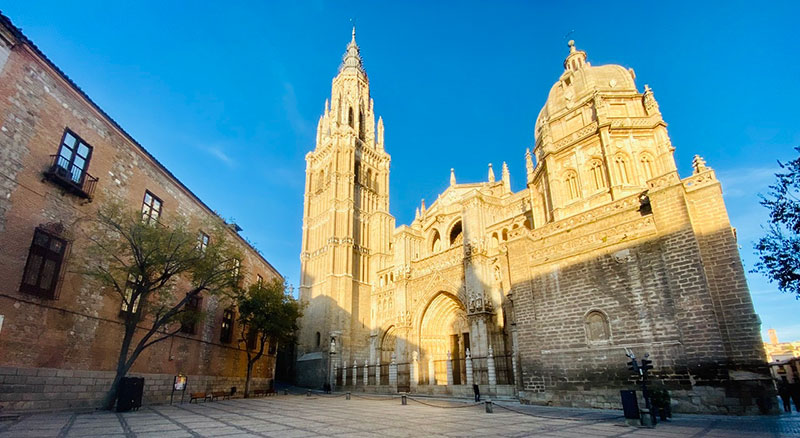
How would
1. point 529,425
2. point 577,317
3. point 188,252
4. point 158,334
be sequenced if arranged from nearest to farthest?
point 529,425
point 188,252
point 577,317
point 158,334

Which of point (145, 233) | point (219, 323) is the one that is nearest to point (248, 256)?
point (219, 323)

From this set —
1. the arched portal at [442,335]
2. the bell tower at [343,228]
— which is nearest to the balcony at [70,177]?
the arched portal at [442,335]

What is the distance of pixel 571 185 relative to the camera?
23.5 metres

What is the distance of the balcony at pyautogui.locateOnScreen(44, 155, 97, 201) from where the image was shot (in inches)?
476

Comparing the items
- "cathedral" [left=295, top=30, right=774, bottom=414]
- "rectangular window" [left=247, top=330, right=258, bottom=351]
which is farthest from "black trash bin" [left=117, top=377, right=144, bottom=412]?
"cathedral" [left=295, top=30, right=774, bottom=414]

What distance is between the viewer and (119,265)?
14312 mm

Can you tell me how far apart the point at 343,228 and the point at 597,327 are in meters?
28.2

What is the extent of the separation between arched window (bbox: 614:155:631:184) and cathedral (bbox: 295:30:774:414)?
0.70 feet

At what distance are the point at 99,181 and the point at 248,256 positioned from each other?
13280 millimetres

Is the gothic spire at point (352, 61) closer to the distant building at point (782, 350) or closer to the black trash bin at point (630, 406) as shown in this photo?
the black trash bin at point (630, 406)

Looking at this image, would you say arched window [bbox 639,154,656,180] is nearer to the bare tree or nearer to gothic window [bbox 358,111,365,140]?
the bare tree

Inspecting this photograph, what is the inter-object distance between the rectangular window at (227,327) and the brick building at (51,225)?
6182 millimetres

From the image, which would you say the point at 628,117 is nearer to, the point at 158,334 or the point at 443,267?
the point at 443,267

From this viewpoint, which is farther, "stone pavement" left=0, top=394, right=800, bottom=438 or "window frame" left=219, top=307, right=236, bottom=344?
"window frame" left=219, top=307, right=236, bottom=344
